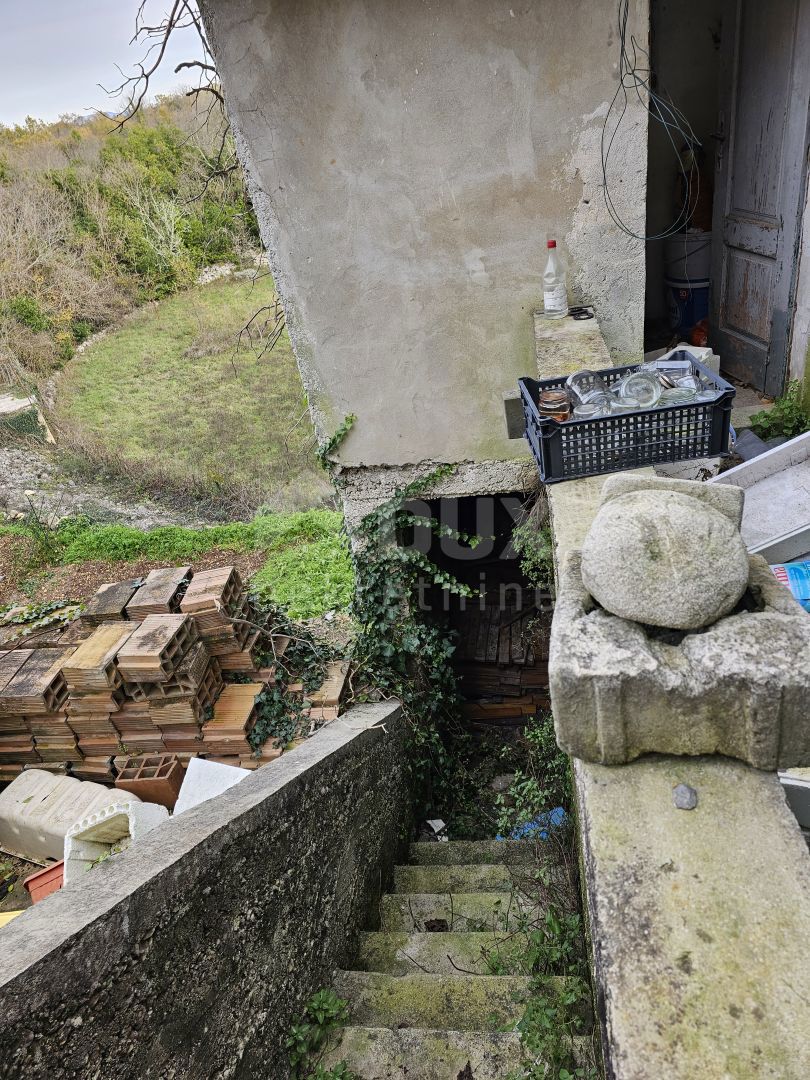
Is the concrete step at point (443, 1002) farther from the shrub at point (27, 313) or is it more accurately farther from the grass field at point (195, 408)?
the shrub at point (27, 313)

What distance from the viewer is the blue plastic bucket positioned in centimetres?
636

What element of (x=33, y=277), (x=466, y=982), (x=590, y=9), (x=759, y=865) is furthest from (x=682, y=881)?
(x=33, y=277)

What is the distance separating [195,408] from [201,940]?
14.1 m

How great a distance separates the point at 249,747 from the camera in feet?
14.6

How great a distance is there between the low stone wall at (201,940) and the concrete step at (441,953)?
15 cm

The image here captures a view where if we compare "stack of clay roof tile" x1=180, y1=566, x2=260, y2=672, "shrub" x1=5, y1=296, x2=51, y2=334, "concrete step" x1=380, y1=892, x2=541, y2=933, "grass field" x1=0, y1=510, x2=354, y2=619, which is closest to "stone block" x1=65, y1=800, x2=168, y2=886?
"stack of clay roof tile" x1=180, y1=566, x2=260, y2=672

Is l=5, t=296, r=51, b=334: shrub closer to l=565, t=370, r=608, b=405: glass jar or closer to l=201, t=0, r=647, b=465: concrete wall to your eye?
l=201, t=0, r=647, b=465: concrete wall

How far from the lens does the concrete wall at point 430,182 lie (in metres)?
3.86

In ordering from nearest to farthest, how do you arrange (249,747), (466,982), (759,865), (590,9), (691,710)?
(759,865) < (691,710) < (466,982) < (590,9) < (249,747)

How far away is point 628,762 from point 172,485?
1186 cm

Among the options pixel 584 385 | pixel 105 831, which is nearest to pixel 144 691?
pixel 105 831

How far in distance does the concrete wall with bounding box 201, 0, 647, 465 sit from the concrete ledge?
134 inches

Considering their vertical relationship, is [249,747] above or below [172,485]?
above

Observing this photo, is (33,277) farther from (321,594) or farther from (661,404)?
(661,404)
